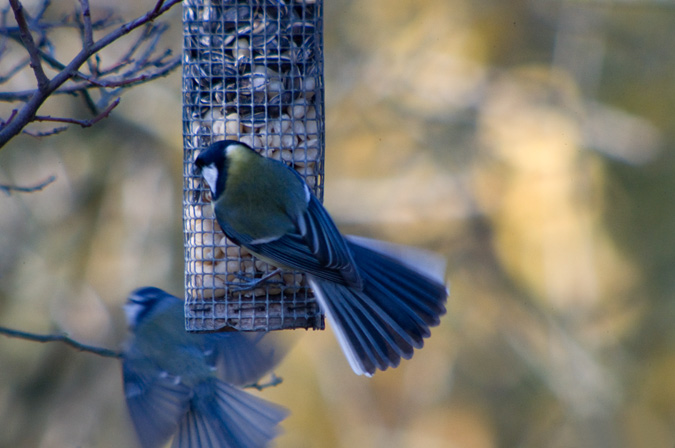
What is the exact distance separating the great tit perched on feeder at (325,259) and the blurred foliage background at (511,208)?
3497mm

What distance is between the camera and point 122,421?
6297 millimetres

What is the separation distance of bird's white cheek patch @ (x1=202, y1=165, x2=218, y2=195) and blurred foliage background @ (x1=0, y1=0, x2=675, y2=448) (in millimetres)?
3515

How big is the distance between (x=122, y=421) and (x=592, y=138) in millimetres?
4792

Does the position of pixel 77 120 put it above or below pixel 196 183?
above

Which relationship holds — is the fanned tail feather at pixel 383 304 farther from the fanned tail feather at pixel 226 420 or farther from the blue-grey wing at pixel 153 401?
the blue-grey wing at pixel 153 401

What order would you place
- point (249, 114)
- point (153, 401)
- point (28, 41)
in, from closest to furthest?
1. point (28, 41)
2. point (249, 114)
3. point (153, 401)

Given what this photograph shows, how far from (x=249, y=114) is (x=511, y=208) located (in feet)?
14.2

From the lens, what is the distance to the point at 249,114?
3305mm

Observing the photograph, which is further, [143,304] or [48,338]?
[143,304]

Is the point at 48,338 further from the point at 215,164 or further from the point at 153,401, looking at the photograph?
the point at 215,164

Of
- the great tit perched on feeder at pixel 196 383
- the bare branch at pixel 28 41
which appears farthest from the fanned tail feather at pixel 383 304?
the bare branch at pixel 28 41

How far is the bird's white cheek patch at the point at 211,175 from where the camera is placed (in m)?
3.04

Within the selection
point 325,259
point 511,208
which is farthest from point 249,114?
point 511,208

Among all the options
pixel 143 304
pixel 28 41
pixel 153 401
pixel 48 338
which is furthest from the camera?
pixel 143 304
